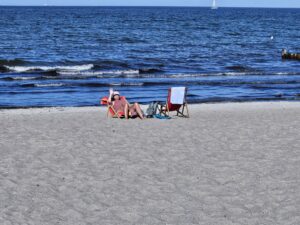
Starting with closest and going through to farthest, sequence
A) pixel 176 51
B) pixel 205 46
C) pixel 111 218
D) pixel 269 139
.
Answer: pixel 111 218 → pixel 269 139 → pixel 176 51 → pixel 205 46

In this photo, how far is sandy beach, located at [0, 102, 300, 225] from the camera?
22.6ft

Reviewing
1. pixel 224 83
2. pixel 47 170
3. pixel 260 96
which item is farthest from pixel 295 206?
pixel 224 83

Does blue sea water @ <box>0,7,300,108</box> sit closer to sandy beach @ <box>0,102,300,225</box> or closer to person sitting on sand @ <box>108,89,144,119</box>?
person sitting on sand @ <box>108,89,144,119</box>

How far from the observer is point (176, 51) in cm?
4075

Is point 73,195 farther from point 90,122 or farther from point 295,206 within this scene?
point 90,122

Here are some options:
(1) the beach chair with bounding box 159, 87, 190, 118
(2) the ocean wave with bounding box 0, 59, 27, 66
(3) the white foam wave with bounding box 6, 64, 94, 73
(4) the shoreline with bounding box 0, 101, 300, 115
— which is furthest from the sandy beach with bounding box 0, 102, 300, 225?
(2) the ocean wave with bounding box 0, 59, 27, 66

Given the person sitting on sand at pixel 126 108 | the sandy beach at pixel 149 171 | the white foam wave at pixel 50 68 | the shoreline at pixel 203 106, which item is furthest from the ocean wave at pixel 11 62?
the sandy beach at pixel 149 171

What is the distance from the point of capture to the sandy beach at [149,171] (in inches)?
272

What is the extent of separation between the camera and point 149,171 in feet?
28.8

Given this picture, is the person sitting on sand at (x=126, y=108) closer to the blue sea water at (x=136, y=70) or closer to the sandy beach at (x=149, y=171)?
the sandy beach at (x=149, y=171)

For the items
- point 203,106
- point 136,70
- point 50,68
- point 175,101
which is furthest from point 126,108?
point 50,68

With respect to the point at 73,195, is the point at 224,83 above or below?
below

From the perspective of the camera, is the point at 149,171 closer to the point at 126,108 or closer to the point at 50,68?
the point at 126,108

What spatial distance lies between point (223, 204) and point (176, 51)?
3391cm
